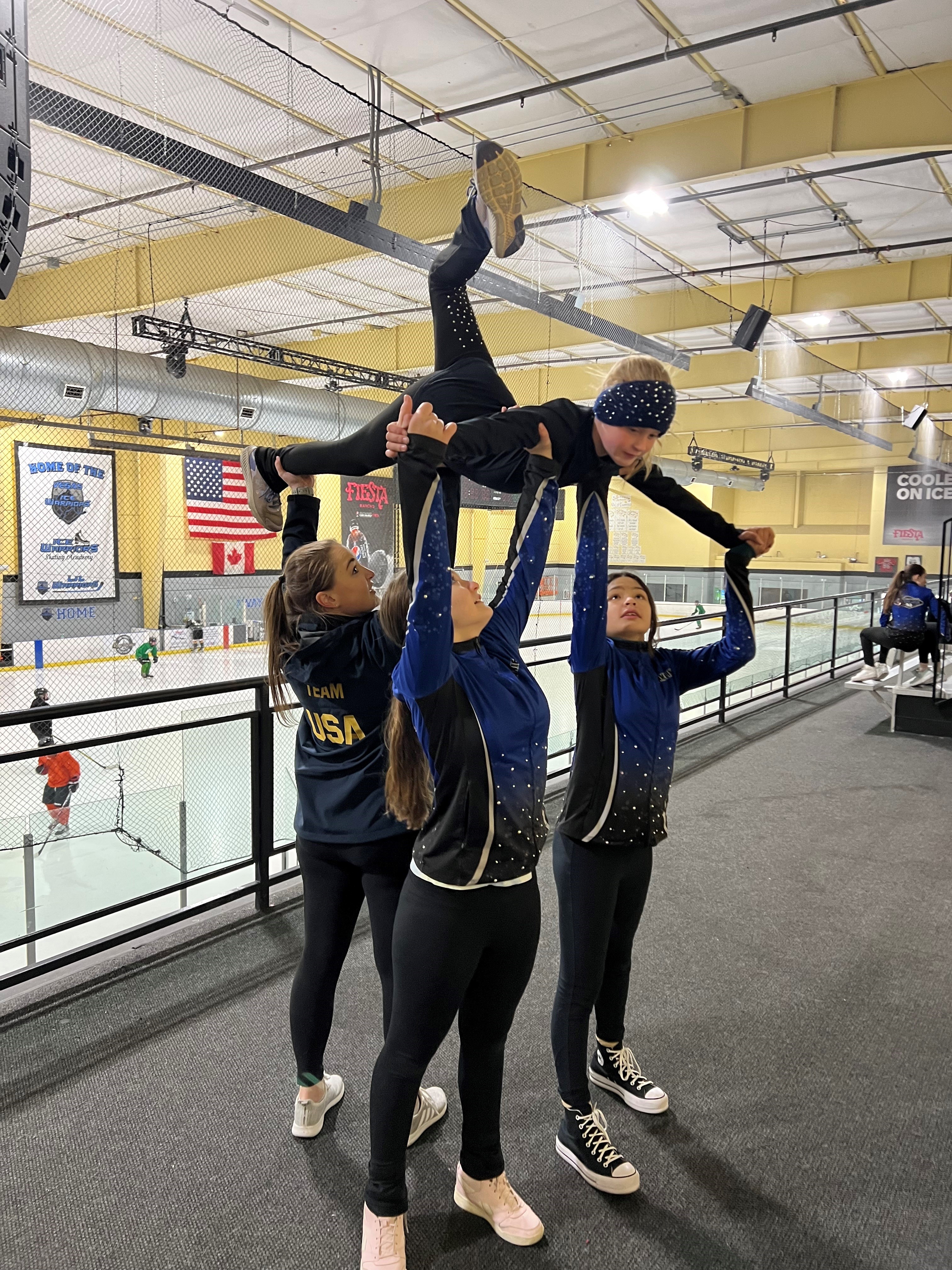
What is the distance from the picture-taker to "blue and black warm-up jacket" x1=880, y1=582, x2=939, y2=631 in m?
8.02

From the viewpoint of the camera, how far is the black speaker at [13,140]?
91cm

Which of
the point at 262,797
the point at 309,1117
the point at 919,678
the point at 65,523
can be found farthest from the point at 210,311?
the point at 309,1117

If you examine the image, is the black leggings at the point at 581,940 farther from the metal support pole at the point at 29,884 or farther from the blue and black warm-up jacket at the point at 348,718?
the metal support pole at the point at 29,884

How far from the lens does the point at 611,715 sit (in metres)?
1.94

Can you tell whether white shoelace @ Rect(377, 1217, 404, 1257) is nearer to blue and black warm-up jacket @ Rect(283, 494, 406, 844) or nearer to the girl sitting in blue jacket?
blue and black warm-up jacket @ Rect(283, 494, 406, 844)

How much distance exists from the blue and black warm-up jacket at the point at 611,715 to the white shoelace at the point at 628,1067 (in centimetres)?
→ 60

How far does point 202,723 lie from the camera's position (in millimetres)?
3256

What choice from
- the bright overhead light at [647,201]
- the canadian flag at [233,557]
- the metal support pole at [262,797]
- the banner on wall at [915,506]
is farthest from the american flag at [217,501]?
the banner on wall at [915,506]

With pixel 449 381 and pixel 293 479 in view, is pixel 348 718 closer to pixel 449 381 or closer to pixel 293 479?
pixel 293 479

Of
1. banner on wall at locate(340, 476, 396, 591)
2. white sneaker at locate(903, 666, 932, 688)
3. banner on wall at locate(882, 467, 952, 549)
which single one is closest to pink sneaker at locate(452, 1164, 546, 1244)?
white sneaker at locate(903, 666, 932, 688)

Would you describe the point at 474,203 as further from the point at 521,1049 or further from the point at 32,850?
the point at 32,850

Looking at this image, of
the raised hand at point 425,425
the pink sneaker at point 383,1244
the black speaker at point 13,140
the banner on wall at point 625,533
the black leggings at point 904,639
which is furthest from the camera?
the banner on wall at point 625,533

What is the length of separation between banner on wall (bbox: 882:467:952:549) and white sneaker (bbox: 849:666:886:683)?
12005mm

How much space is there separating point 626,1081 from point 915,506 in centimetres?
2037
